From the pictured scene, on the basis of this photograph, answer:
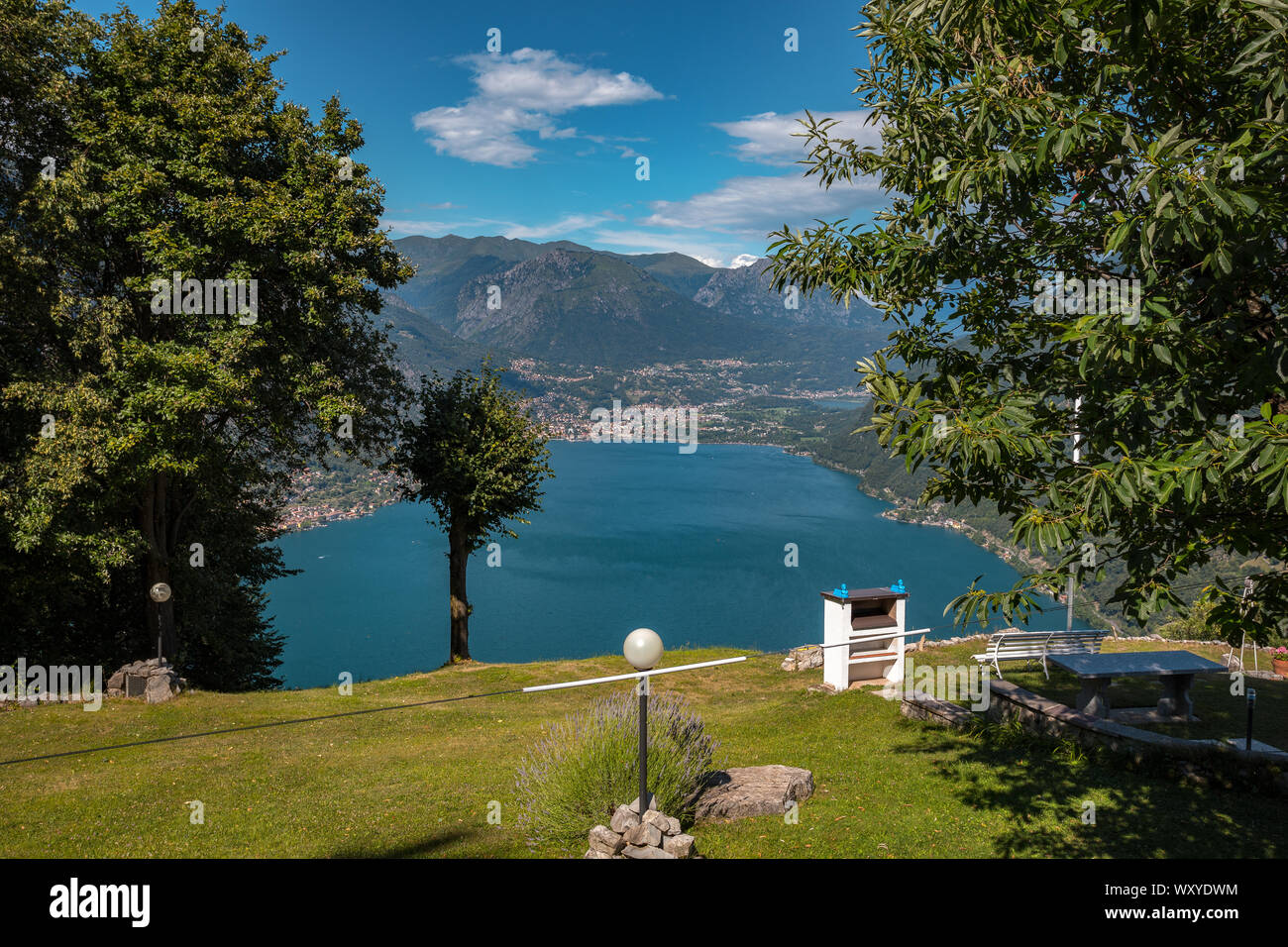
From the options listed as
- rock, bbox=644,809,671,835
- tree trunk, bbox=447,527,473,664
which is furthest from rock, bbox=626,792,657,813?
tree trunk, bbox=447,527,473,664

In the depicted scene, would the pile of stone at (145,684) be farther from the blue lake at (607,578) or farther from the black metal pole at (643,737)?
the blue lake at (607,578)

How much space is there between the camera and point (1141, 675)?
10.4 meters

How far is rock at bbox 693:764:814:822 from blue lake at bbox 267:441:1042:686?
1533 inches

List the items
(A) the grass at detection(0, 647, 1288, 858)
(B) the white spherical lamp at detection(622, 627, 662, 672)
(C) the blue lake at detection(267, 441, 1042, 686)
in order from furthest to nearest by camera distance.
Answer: (C) the blue lake at detection(267, 441, 1042, 686) < (A) the grass at detection(0, 647, 1288, 858) < (B) the white spherical lamp at detection(622, 627, 662, 672)

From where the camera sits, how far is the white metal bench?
12438 mm

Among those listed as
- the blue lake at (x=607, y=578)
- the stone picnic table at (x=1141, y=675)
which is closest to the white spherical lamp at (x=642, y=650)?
the stone picnic table at (x=1141, y=675)

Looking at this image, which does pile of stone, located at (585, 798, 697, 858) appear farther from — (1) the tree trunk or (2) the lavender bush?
(1) the tree trunk

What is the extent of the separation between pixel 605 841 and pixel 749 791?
212 centimetres

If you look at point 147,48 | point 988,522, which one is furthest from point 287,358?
point 988,522

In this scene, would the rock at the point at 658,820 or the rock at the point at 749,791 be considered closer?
the rock at the point at 658,820

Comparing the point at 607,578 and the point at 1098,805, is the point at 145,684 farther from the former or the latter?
the point at 607,578

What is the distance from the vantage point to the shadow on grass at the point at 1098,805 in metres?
6.30

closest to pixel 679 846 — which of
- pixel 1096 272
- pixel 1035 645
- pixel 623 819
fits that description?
pixel 623 819

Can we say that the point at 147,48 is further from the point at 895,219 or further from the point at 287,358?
the point at 895,219
